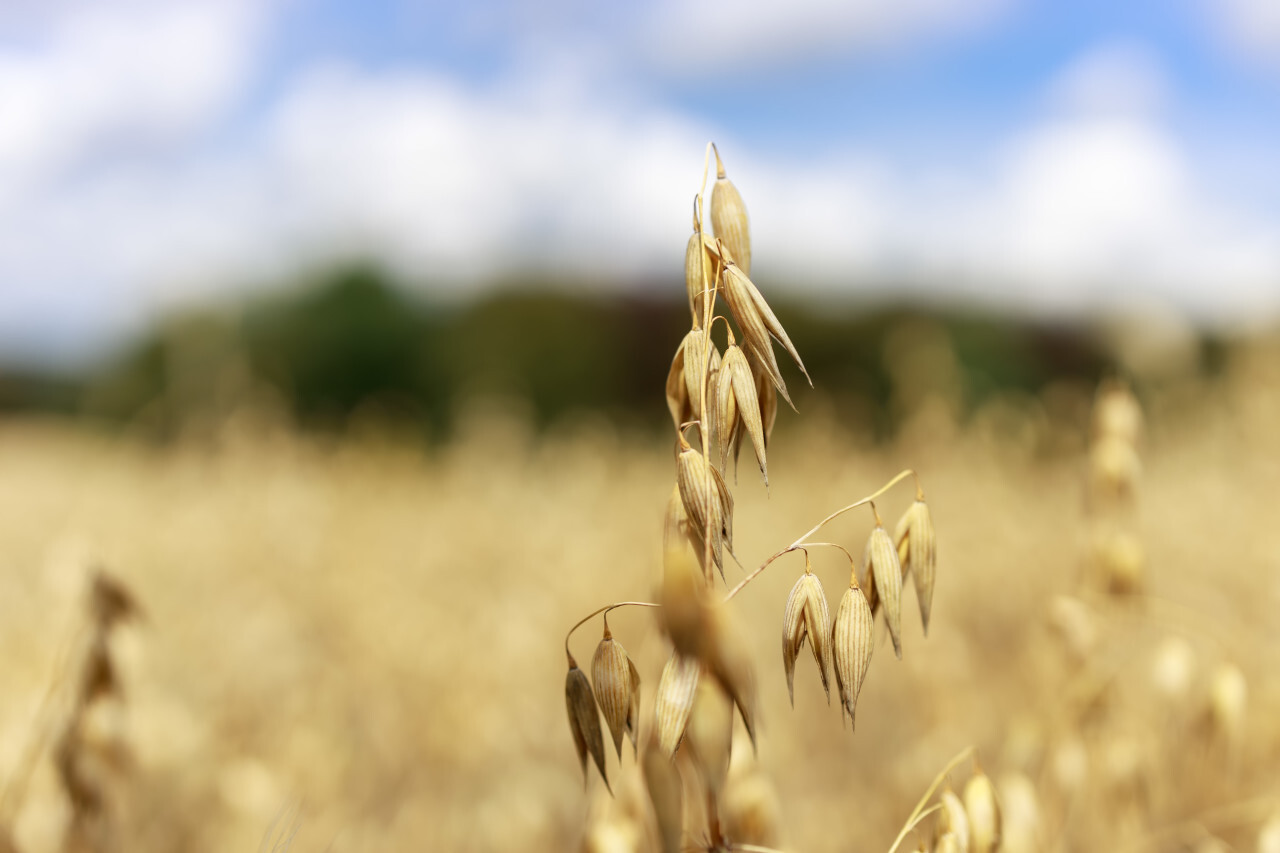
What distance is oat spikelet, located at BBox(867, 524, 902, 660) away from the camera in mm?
770

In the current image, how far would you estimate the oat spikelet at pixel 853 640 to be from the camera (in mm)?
726

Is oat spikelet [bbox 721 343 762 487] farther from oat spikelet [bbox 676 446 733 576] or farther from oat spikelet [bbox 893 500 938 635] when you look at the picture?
oat spikelet [bbox 893 500 938 635]

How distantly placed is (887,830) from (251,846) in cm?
115

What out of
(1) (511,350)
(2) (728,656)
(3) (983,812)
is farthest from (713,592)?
(1) (511,350)

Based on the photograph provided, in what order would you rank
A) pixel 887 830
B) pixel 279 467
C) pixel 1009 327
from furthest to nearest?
1. pixel 1009 327
2. pixel 279 467
3. pixel 887 830

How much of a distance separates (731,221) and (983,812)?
0.64m

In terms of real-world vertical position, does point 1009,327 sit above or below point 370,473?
above

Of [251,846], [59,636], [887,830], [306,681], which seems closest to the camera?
[251,846]

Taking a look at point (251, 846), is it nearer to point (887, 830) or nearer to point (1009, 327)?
point (887, 830)

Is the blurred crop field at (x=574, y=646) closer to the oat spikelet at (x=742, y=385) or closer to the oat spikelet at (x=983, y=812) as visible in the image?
→ the oat spikelet at (x=983, y=812)

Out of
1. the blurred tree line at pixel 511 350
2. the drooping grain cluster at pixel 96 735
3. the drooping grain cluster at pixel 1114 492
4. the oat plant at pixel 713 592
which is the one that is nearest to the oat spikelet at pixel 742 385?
the oat plant at pixel 713 592

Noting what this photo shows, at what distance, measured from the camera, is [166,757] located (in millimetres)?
1902

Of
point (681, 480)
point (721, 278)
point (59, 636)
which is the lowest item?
point (59, 636)

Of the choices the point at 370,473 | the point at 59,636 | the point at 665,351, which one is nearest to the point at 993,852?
the point at 59,636
